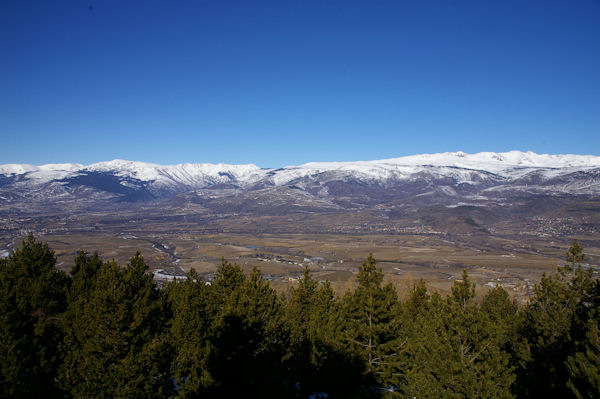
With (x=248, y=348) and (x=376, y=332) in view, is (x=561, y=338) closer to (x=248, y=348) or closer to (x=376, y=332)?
(x=376, y=332)

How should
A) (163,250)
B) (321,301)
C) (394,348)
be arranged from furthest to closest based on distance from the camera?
(163,250), (321,301), (394,348)

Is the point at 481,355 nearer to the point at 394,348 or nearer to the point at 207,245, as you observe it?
the point at 394,348

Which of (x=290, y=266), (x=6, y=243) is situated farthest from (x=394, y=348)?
(x=6, y=243)

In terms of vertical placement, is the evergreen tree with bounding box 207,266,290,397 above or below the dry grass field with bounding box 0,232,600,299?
above

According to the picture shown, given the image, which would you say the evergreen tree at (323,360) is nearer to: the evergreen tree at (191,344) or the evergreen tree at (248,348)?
the evergreen tree at (248,348)

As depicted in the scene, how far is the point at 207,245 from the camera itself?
198m

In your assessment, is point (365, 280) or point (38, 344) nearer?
point (38, 344)

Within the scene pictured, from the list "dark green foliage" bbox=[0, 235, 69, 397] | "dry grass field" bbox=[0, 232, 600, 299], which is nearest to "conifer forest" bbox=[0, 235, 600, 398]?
"dark green foliage" bbox=[0, 235, 69, 397]

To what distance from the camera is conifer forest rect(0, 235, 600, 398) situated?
53.6 feet

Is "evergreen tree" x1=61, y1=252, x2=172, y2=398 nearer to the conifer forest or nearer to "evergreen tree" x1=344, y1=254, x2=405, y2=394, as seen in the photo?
the conifer forest

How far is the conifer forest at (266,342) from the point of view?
16328 millimetres

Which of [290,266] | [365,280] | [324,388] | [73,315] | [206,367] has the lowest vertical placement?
[290,266]

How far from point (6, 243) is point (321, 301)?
213m

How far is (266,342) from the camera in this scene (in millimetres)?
22953
